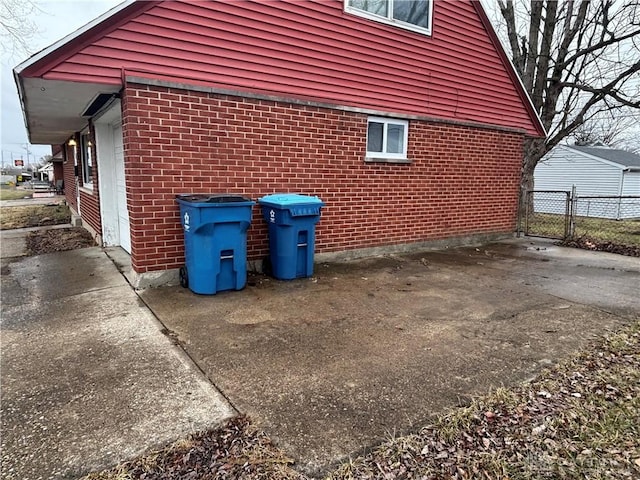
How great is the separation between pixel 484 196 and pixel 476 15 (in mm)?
3931

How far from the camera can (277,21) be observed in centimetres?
573

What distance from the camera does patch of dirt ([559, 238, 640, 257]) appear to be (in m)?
8.44

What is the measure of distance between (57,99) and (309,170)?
12.8 feet

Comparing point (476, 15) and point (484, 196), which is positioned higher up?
point (476, 15)

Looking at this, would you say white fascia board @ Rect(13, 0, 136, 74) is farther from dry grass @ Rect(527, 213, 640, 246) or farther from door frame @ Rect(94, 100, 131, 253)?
dry grass @ Rect(527, 213, 640, 246)

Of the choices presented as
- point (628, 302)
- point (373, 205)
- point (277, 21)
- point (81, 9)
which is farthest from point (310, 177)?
point (81, 9)

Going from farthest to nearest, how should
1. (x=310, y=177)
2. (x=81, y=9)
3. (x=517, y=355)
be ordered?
1. (x=81, y=9)
2. (x=310, y=177)
3. (x=517, y=355)

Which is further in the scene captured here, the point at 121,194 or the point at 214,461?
the point at 121,194

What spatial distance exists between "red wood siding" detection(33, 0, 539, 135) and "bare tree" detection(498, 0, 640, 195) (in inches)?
257

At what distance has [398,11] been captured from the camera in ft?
23.7

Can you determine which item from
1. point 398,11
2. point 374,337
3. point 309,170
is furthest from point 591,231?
point 374,337

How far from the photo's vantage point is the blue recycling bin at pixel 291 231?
212 inches

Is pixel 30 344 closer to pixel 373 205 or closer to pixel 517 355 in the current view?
pixel 517 355

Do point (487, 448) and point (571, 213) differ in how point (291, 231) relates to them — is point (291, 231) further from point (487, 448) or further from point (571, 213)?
point (571, 213)
